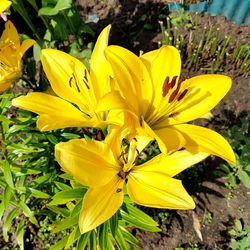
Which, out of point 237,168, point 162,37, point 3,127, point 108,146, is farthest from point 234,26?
point 108,146

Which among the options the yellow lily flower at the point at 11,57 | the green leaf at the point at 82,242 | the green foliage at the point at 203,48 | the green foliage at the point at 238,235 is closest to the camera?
the yellow lily flower at the point at 11,57

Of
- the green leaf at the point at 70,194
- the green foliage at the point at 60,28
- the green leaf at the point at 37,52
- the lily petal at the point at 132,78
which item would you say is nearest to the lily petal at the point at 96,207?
the lily petal at the point at 132,78

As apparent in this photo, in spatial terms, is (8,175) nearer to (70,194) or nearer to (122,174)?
(70,194)

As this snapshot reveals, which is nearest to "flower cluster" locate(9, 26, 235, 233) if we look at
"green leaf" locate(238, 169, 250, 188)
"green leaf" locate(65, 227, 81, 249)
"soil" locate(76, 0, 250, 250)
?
"green leaf" locate(65, 227, 81, 249)

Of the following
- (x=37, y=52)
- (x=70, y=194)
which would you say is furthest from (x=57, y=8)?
(x=70, y=194)

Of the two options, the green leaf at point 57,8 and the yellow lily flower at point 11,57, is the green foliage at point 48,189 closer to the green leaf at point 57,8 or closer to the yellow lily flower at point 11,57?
the yellow lily flower at point 11,57
